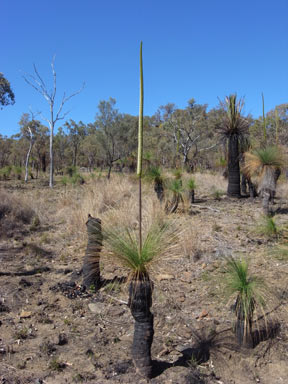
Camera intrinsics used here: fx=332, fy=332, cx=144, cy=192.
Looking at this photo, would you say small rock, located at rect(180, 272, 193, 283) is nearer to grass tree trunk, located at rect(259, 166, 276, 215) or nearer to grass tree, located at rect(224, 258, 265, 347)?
grass tree, located at rect(224, 258, 265, 347)

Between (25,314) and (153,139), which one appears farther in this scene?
(153,139)

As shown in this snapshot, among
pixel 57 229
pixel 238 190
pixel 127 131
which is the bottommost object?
pixel 57 229

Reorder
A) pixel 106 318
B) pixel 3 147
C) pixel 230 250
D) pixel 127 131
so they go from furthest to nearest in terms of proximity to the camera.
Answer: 1. pixel 3 147
2. pixel 127 131
3. pixel 230 250
4. pixel 106 318

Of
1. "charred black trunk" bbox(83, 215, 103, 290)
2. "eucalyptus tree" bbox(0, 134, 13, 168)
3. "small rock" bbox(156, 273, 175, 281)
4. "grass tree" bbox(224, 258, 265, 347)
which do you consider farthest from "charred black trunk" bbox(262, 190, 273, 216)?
"eucalyptus tree" bbox(0, 134, 13, 168)

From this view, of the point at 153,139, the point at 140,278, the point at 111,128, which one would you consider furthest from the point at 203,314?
the point at 153,139

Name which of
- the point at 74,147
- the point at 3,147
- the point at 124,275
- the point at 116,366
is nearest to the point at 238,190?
the point at 124,275

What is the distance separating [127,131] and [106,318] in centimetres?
2298

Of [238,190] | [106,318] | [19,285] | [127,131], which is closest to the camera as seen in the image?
[106,318]

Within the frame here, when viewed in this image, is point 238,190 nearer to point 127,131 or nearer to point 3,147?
point 127,131

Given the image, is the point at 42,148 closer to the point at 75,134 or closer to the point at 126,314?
the point at 75,134

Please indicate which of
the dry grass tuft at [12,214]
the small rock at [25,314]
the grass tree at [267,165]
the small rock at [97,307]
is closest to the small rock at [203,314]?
the small rock at [97,307]

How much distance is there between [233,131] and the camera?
1196 centimetres

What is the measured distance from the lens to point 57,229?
939cm

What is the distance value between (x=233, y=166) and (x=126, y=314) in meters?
8.70
